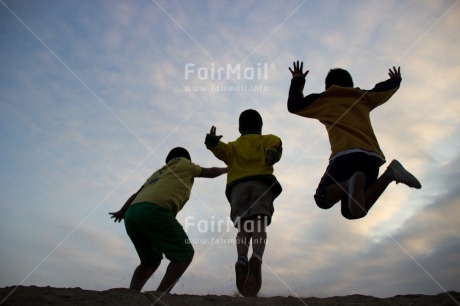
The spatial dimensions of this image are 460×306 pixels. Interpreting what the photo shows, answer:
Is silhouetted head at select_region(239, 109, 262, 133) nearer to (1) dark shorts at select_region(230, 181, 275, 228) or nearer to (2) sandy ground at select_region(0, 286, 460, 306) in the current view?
(1) dark shorts at select_region(230, 181, 275, 228)

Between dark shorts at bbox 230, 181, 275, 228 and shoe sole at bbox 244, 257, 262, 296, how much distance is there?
627mm

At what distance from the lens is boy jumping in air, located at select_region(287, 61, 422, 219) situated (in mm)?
4301

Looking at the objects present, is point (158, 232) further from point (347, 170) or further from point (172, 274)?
point (347, 170)

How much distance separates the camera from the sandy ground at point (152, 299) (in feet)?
11.0

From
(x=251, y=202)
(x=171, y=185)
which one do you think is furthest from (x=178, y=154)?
(x=251, y=202)

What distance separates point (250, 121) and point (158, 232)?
1.77m

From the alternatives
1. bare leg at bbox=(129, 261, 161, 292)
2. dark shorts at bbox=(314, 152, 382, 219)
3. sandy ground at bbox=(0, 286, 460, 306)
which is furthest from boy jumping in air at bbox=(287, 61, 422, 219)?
bare leg at bbox=(129, 261, 161, 292)

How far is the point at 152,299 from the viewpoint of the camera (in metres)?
3.52

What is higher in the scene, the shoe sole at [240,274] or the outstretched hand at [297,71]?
the outstretched hand at [297,71]

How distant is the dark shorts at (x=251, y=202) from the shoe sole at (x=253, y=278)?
2.06ft

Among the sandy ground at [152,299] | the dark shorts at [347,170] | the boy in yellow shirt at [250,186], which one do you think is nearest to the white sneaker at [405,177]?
the dark shorts at [347,170]

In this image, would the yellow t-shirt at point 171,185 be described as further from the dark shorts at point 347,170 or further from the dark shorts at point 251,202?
the dark shorts at point 347,170

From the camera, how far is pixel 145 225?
4516mm

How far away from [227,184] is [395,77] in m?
2.37
